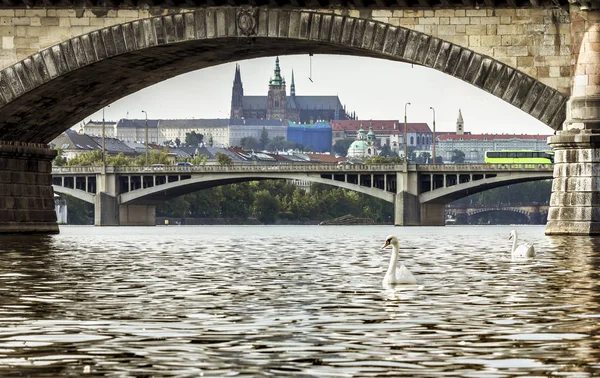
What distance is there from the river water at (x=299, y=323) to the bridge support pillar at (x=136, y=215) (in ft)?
330

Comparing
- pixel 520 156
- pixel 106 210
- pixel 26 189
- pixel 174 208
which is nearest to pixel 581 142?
pixel 26 189

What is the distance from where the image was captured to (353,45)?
1796 inches

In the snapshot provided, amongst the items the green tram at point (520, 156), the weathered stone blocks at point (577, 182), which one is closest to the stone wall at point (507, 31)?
the weathered stone blocks at point (577, 182)

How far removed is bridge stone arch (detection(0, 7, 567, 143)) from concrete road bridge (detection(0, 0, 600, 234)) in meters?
0.03

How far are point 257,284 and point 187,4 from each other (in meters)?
25.3

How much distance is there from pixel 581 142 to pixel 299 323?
27767 mm

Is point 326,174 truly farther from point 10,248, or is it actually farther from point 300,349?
point 300,349

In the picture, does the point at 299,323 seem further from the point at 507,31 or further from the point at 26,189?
the point at 26,189

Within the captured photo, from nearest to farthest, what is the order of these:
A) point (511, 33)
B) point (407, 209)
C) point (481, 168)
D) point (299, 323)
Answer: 1. point (299, 323)
2. point (511, 33)
3. point (481, 168)
4. point (407, 209)

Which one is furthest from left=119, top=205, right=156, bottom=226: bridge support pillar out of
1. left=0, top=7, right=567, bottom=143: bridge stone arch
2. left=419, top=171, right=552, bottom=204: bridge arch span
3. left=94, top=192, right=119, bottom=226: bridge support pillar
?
left=0, top=7, right=567, bottom=143: bridge stone arch

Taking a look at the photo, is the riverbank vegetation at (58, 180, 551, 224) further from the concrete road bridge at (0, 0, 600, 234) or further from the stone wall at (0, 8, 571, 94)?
the stone wall at (0, 8, 571, 94)

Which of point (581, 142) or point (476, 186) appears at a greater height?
point (581, 142)

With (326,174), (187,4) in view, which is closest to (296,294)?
(187,4)

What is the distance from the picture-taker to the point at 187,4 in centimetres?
4700
